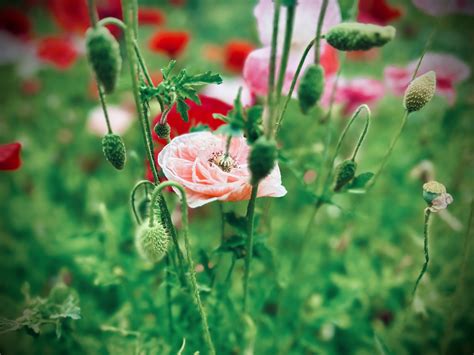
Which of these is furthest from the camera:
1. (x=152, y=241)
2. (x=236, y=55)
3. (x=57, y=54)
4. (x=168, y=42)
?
(x=57, y=54)

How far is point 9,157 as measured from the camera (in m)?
0.60

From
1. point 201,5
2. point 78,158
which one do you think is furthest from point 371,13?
point 201,5

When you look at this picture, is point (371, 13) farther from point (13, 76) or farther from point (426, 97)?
point (13, 76)

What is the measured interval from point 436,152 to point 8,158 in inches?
47.9

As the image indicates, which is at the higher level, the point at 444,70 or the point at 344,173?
the point at 444,70

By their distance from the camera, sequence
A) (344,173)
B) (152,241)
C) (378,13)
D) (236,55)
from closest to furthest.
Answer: (152,241) → (344,173) → (378,13) → (236,55)

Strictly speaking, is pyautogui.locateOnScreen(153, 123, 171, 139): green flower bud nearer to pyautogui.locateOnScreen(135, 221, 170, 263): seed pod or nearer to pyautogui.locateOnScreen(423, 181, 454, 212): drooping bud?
pyautogui.locateOnScreen(135, 221, 170, 263): seed pod

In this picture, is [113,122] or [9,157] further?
[113,122]

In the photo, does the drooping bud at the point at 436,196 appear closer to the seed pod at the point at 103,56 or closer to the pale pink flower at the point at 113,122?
the seed pod at the point at 103,56

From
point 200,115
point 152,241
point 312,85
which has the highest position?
point 312,85

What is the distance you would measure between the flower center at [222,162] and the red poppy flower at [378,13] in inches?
31.3

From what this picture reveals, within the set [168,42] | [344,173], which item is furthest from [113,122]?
[344,173]

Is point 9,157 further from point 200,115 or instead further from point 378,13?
point 378,13

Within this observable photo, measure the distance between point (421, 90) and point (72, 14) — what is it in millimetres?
1833
